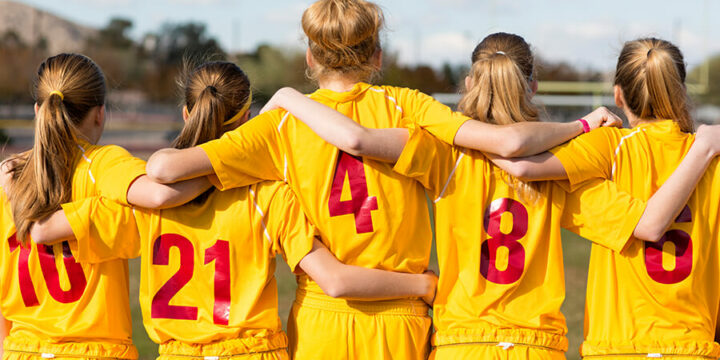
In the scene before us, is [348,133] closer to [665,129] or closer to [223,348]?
[223,348]

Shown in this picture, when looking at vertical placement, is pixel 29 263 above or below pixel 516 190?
below

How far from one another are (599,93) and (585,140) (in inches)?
1546

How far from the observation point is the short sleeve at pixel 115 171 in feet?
9.11

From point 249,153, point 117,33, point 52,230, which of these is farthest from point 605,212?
point 117,33

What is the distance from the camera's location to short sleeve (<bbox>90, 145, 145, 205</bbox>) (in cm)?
278

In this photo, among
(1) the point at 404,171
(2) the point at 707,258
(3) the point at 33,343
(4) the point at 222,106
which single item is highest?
(4) the point at 222,106

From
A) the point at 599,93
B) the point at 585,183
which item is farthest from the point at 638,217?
the point at 599,93

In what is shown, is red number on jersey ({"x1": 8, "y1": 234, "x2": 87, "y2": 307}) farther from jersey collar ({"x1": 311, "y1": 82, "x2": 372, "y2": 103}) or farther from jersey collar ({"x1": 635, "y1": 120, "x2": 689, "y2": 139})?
jersey collar ({"x1": 635, "y1": 120, "x2": 689, "y2": 139})

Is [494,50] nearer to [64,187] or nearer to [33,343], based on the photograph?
[64,187]

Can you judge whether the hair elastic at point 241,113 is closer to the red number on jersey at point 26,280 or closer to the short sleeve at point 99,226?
the short sleeve at point 99,226

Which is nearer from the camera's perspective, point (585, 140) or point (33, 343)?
point (585, 140)

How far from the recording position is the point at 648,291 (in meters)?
2.80

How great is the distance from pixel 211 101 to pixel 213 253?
1.87 ft

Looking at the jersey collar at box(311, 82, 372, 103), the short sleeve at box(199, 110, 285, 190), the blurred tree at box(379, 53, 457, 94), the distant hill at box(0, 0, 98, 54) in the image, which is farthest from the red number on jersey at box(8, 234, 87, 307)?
the distant hill at box(0, 0, 98, 54)
